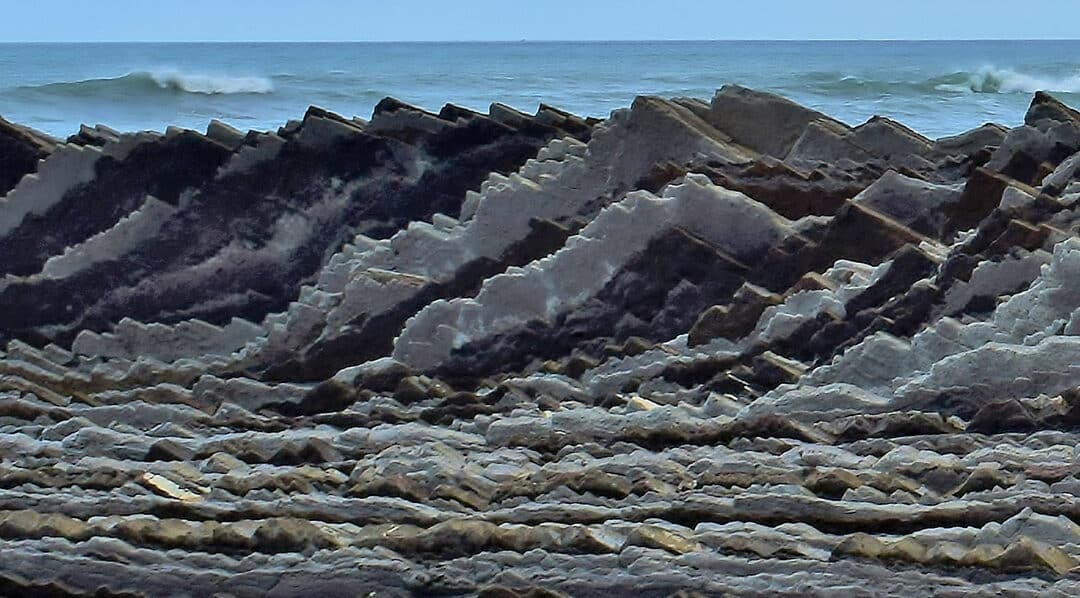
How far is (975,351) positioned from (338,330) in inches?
98.7

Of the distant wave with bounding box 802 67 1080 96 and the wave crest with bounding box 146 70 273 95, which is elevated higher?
the distant wave with bounding box 802 67 1080 96

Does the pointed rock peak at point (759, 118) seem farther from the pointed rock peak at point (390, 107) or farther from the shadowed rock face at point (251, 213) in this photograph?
the pointed rock peak at point (390, 107)

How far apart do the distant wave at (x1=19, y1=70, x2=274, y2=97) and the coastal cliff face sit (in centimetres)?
2399

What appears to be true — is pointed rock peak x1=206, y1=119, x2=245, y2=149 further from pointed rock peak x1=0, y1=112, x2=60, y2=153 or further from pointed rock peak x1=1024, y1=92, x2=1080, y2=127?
pointed rock peak x1=1024, y1=92, x2=1080, y2=127

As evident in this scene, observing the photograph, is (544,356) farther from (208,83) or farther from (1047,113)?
(208,83)

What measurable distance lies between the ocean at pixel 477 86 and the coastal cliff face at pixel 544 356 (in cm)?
1682

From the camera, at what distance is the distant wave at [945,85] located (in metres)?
34.7

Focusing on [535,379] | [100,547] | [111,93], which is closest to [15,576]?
[100,547]

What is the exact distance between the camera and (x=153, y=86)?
105 ft

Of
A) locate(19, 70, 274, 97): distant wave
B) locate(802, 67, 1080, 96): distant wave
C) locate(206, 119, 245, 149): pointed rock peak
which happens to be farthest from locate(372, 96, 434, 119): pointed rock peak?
locate(802, 67, 1080, 96): distant wave

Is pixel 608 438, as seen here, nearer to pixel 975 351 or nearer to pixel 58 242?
pixel 975 351

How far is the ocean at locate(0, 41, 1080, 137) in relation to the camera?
28.7 m

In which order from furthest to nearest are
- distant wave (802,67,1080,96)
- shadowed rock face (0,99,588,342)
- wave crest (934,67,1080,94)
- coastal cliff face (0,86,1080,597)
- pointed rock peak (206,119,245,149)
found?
1. wave crest (934,67,1080,94)
2. distant wave (802,67,1080,96)
3. pointed rock peak (206,119,245,149)
4. shadowed rock face (0,99,588,342)
5. coastal cliff face (0,86,1080,597)

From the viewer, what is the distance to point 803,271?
568cm
